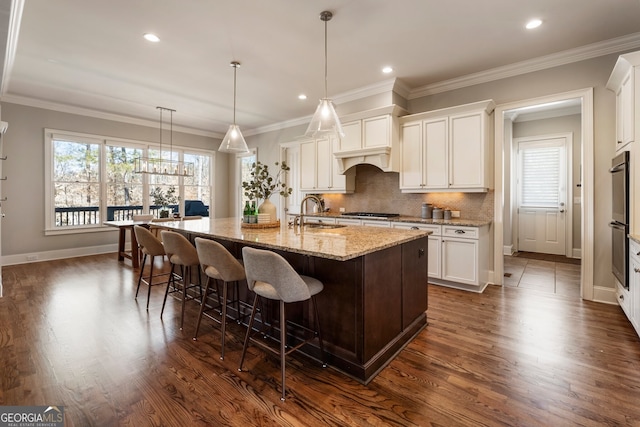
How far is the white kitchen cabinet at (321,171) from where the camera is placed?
5.28m

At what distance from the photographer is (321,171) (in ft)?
18.1

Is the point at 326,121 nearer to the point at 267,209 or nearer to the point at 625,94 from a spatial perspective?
the point at 267,209

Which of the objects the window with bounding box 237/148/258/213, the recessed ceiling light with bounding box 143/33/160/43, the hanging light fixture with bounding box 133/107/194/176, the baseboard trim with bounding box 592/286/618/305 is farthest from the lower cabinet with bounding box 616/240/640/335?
the hanging light fixture with bounding box 133/107/194/176

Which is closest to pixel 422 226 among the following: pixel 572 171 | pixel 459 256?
pixel 459 256

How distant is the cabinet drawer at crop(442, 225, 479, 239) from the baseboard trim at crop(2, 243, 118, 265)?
6.51m

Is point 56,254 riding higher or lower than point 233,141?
lower

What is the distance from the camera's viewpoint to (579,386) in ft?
6.25

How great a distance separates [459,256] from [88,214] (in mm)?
6827

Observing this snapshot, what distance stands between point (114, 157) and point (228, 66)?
3.99 m

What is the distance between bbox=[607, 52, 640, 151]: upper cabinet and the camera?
2.66 m

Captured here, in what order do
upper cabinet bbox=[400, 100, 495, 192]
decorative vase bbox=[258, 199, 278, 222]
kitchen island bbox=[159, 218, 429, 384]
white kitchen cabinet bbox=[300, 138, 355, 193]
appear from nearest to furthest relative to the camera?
kitchen island bbox=[159, 218, 429, 384], decorative vase bbox=[258, 199, 278, 222], upper cabinet bbox=[400, 100, 495, 192], white kitchen cabinet bbox=[300, 138, 355, 193]

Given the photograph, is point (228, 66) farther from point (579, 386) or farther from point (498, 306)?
point (579, 386)

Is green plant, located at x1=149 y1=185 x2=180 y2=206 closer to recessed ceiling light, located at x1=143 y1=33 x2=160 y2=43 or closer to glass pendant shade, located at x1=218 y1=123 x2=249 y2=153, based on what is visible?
glass pendant shade, located at x1=218 y1=123 x2=249 y2=153

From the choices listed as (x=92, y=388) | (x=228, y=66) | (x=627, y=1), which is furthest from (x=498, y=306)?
(x=228, y=66)
